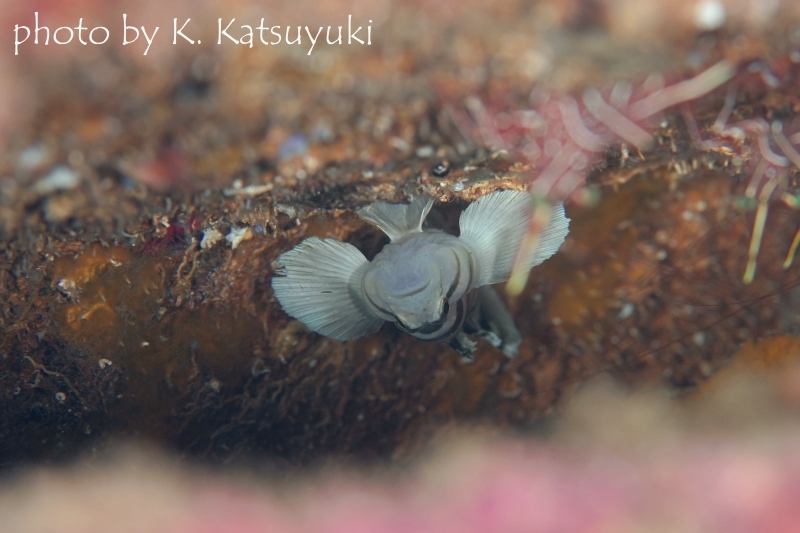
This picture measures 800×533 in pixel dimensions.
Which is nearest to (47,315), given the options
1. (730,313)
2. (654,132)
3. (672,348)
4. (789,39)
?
(654,132)

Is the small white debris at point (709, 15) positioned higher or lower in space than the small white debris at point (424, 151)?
higher

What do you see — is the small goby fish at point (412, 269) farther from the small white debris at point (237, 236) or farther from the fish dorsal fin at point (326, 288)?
the small white debris at point (237, 236)

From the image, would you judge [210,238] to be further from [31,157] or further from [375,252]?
[31,157]

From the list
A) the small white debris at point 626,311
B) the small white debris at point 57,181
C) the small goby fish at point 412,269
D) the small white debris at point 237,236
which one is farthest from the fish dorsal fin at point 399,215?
the small white debris at point 626,311

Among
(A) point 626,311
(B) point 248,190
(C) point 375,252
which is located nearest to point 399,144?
(B) point 248,190

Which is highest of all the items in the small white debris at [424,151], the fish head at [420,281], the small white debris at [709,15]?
the small white debris at [709,15]

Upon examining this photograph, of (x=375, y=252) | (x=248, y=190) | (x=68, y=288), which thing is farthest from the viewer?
(x=375, y=252)

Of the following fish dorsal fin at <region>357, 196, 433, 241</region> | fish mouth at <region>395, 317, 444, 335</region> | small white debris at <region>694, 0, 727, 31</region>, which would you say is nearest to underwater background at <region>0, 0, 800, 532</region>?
small white debris at <region>694, 0, 727, 31</region>
